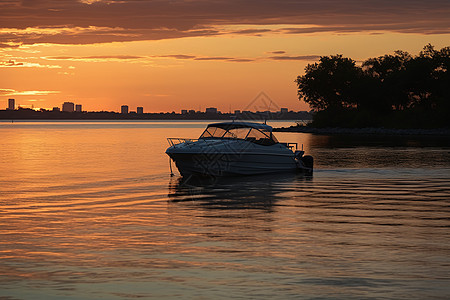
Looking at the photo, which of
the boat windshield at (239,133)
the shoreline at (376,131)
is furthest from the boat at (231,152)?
the shoreline at (376,131)

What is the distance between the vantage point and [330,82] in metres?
172

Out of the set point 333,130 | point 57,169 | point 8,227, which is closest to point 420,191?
point 8,227

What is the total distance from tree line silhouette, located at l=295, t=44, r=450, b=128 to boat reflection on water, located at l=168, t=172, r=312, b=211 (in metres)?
110

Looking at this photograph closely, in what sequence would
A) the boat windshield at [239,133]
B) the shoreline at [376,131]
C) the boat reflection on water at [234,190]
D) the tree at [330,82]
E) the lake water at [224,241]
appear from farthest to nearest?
the tree at [330,82] < the shoreline at [376,131] < the boat windshield at [239,133] < the boat reflection on water at [234,190] < the lake water at [224,241]

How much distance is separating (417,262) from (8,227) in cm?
1098

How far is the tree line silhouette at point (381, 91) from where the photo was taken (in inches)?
5659

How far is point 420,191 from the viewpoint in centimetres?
2909

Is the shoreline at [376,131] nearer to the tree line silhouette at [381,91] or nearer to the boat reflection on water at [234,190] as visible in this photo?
the tree line silhouette at [381,91]

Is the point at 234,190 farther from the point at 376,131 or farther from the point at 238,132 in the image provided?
the point at 376,131

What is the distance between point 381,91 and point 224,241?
5735 inches

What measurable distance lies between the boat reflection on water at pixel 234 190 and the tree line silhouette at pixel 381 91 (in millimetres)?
110005

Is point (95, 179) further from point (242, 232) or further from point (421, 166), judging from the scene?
point (421, 166)

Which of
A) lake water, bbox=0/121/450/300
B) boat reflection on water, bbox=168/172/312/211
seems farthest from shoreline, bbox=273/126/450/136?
lake water, bbox=0/121/450/300

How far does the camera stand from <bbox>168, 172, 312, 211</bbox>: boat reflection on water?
24766 mm
